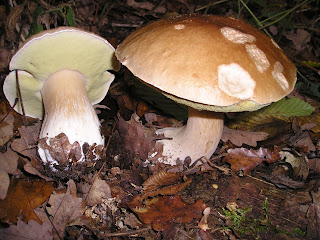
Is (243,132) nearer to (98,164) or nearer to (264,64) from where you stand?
(264,64)

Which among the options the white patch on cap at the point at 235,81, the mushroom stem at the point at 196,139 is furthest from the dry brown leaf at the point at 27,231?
the white patch on cap at the point at 235,81

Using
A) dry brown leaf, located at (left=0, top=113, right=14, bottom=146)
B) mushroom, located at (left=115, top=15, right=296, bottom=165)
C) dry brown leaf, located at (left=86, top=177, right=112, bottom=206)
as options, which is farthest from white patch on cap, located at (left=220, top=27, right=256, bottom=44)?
dry brown leaf, located at (left=0, top=113, right=14, bottom=146)

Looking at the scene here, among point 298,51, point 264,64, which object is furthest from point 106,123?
point 298,51

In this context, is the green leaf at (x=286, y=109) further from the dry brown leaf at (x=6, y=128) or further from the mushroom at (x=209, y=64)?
the dry brown leaf at (x=6, y=128)

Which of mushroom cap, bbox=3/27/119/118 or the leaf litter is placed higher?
mushroom cap, bbox=3/27/119/118

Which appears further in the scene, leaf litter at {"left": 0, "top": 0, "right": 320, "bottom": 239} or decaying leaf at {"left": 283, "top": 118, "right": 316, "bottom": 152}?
decaying leaf at {"left": 283, "top": 118, "right": 316, "bottom": 152}

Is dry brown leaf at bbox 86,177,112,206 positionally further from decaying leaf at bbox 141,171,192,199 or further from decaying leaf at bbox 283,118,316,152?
decaying leaf at bbox 283,118,316,152
